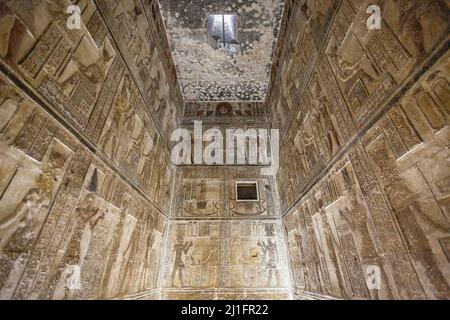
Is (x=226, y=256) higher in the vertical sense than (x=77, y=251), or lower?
higher

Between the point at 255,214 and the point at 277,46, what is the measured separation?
12.4ft

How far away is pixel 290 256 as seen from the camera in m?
4.00

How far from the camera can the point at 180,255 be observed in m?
4.24

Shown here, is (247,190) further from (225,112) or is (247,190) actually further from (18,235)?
(18,235)

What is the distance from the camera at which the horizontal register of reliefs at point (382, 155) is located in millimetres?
1230

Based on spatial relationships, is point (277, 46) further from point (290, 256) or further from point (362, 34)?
point (290, 256)

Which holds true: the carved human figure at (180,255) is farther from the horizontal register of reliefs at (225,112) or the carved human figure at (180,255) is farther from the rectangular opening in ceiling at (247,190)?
the horizontal register of reliefs at (225,112)

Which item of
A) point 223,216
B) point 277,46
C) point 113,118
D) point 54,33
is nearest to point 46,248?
point 113,118

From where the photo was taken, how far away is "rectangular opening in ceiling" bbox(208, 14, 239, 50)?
14.3ft

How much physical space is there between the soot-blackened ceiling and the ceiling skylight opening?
0.32ft

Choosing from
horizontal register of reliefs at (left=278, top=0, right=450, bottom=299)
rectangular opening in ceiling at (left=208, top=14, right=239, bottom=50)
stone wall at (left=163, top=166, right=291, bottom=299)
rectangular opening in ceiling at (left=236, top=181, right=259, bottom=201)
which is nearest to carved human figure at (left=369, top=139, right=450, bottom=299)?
horizontal register of reliefs at (left=278, top=0, right=450, bottom=299)

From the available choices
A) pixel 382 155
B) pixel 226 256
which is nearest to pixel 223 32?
pixel 382 155

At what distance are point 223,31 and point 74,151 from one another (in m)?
3.95

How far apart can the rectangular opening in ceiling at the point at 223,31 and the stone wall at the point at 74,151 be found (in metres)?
1.43
